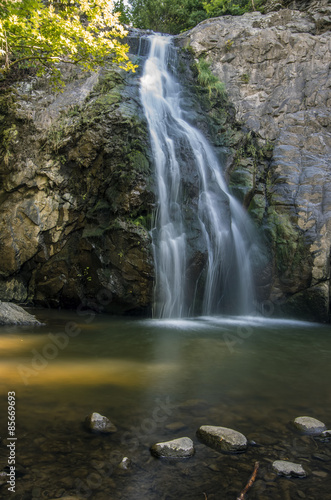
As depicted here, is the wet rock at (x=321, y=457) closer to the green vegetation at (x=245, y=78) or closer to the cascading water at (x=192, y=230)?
the cascading water at (x=192, y=230)

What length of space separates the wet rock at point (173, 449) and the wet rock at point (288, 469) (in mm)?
601

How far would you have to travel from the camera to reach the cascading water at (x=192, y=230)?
31.6 ft

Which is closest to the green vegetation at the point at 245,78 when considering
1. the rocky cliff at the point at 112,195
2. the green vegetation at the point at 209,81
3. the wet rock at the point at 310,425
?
the green vegetation at the point at 209,81

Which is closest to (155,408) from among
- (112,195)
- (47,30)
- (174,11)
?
(112,195)

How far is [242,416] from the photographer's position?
3.38m

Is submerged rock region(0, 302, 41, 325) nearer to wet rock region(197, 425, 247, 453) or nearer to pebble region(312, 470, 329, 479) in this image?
wet rock region(197, 425, 247, 453)

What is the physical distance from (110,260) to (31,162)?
12.6 feet

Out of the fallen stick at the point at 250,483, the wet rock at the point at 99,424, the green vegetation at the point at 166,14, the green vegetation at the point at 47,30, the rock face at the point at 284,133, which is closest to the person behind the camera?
the fallen stick at the point at 250,483

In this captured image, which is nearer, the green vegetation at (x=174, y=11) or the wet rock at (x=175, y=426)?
the wet rock at (x=175, y=426)

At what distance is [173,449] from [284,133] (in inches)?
515

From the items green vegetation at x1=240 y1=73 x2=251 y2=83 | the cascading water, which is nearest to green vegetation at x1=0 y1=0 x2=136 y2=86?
the cascading water

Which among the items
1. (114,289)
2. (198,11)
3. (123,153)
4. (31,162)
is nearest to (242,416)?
(114,289)

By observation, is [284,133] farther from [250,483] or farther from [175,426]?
[250,483]

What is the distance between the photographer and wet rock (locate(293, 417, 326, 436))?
10.0 ft
